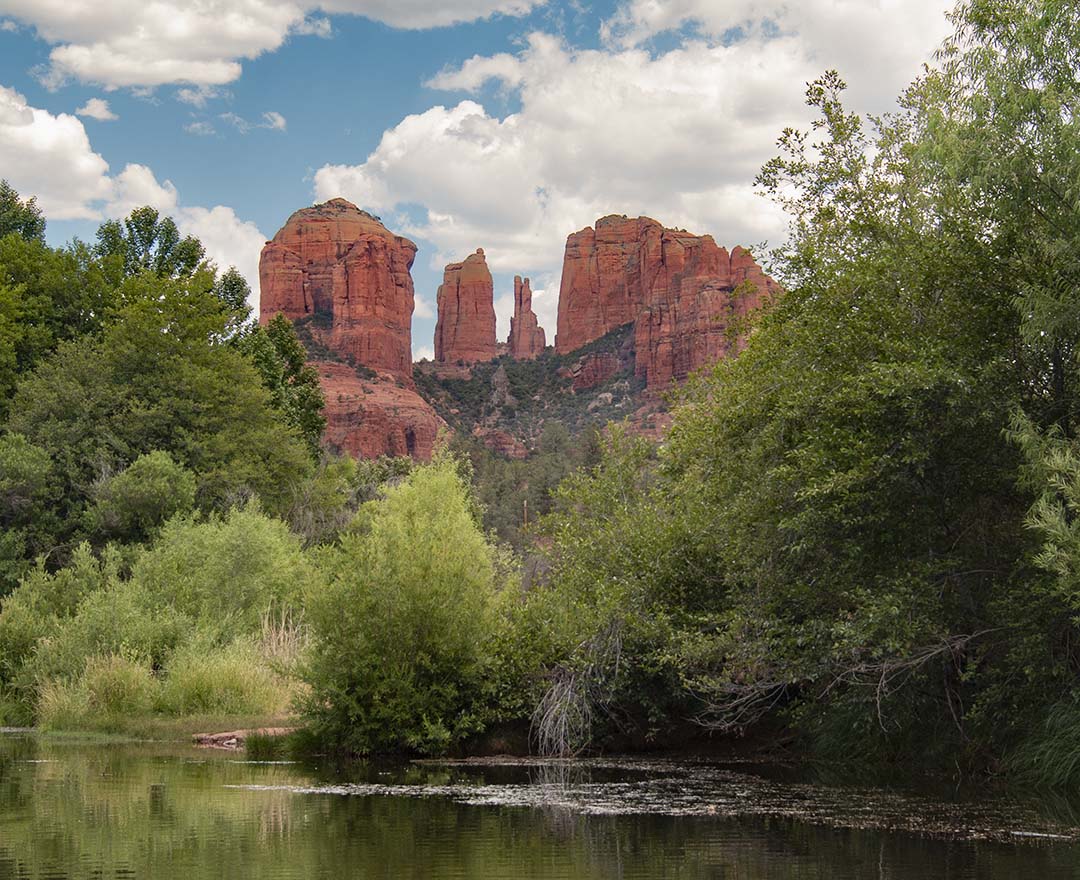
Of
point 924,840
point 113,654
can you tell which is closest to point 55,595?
point 113,654

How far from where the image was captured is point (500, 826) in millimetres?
13242

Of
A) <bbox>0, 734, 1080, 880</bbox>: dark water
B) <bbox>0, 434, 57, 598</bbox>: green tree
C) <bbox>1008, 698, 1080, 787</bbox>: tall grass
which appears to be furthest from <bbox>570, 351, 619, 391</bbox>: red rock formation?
<bbox>1008, 698, 1080, 787</bbox>: tall grass

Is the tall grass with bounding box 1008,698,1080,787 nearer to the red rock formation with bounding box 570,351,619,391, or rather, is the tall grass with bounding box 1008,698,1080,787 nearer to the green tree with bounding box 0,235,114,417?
Result: the green tree with bounding box 0,235,114,417

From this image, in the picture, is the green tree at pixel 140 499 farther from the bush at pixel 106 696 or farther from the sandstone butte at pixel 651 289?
the sandstone butte at pixel 651 289

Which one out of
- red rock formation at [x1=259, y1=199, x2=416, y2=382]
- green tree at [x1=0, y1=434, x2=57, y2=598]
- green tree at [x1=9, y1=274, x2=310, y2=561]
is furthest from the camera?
red rock formation at [x1=259, y1=199, x2=416, y2=382]

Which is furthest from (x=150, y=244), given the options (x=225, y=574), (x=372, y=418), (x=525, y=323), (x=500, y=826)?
(x=525, y=323)

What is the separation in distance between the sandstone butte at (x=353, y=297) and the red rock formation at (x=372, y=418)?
0.55ft

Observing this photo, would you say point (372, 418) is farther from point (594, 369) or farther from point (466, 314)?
point (466, 314)

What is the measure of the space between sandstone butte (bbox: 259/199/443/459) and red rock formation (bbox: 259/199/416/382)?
0.37ft

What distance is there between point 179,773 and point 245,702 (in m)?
7.53

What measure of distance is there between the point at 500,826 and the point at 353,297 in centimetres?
12979

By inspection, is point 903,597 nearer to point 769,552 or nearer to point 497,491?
point 769,552

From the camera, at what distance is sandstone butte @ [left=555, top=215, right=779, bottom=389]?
134 m

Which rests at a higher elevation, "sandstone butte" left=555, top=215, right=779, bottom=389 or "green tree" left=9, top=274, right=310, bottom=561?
"sandstone butte" left=555, top=215, right=779, bottom=389
